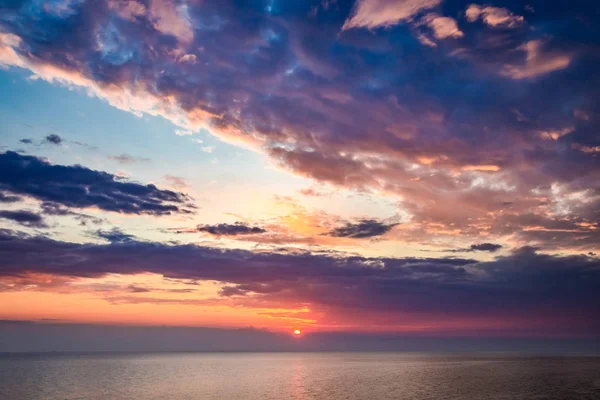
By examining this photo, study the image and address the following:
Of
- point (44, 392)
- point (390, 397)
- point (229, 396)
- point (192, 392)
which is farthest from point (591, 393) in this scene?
point (44, 392)

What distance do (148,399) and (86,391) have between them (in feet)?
91.5

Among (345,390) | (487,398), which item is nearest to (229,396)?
(345,390)

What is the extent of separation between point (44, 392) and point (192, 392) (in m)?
39.1

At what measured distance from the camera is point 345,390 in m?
123

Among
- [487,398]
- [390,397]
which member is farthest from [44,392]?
[487,398]

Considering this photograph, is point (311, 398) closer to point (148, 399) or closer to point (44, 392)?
point (148, 399)

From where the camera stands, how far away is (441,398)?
102 meters

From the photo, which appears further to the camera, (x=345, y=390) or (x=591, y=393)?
(x=345, y=390)

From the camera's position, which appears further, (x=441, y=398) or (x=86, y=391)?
(x=86, y=391)

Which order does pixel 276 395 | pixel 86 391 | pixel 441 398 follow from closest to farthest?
pixel 441 398 → pixel 276 395 → pixel 86 391

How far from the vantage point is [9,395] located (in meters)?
112

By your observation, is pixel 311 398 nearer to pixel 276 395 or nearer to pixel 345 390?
pixel 276 395

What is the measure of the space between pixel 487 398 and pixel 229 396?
61.7 m

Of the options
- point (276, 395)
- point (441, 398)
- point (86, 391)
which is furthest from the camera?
point (86, 391)
